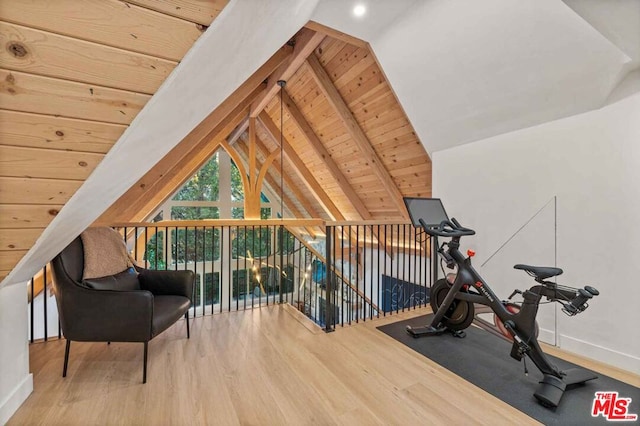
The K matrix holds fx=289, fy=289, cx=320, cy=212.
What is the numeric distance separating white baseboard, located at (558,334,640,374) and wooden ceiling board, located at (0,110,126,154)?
3372mm

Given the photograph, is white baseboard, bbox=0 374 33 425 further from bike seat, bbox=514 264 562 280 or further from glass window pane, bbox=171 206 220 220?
glass window pane, bbox=171 206 220 220

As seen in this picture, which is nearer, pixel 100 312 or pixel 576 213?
pixel 100 312

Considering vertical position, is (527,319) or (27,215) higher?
(27,215)

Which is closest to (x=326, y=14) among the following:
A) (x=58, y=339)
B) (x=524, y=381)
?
(x=524, y=381)

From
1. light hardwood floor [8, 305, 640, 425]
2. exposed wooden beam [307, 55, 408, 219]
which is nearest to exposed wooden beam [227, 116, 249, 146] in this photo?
exposed wooden beam [307, 55, 408, 219]

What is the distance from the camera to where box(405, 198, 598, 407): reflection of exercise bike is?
1.73m

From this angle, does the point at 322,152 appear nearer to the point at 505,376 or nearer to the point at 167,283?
the point at 167,283

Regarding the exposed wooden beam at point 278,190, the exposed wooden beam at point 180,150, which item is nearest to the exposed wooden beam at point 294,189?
the exposed wooden beam at point 278,190

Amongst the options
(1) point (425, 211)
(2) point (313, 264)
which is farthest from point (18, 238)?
(2) point (313, 264)

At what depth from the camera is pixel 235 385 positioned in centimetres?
187

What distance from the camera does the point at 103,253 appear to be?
226 centimetres

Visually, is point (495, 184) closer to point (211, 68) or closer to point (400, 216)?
point (400, 216)

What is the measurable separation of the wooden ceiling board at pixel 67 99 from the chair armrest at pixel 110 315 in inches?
48.4
